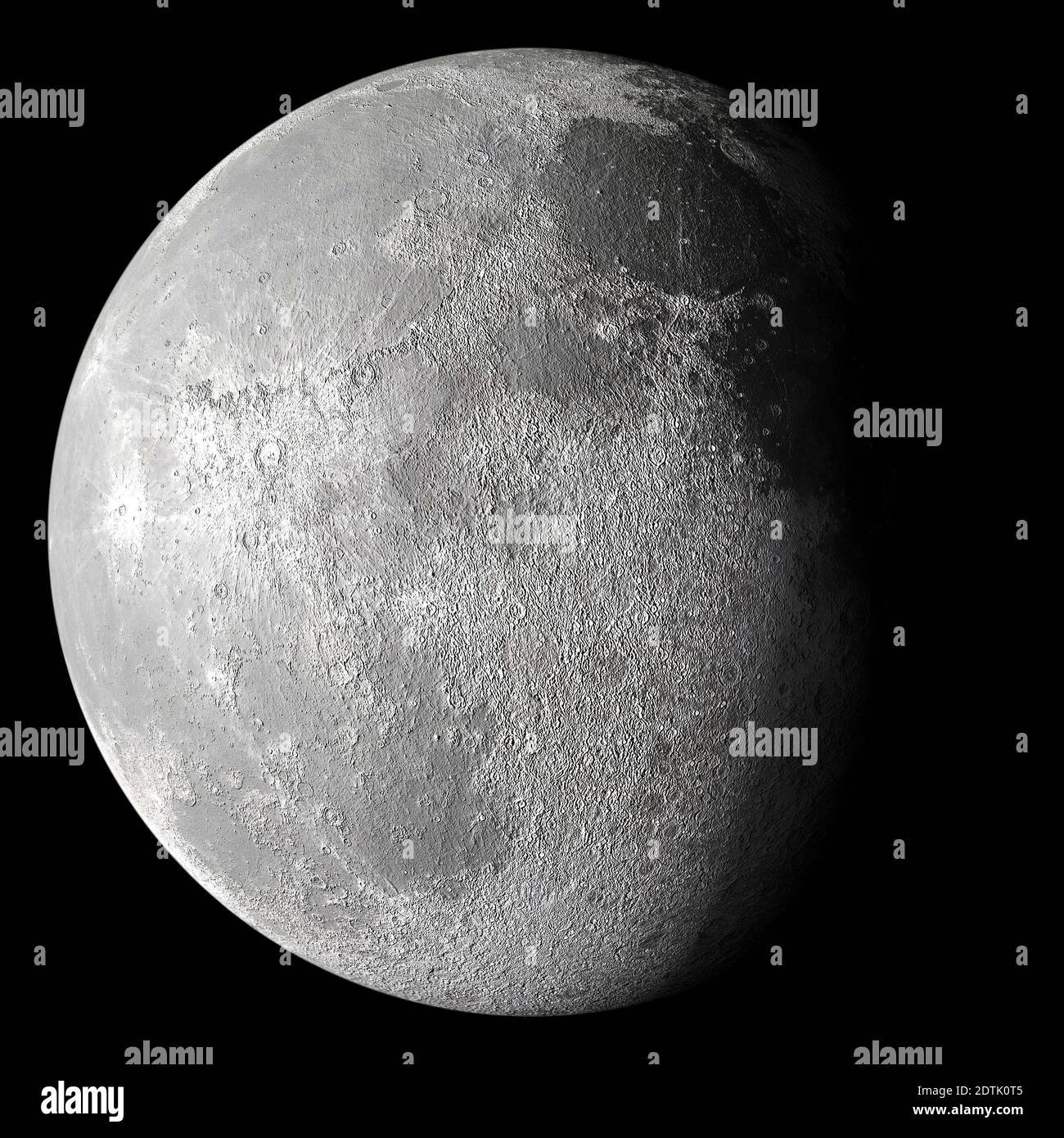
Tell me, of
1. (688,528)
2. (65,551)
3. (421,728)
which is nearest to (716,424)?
(688,528)

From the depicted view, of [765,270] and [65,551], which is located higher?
[765,270]

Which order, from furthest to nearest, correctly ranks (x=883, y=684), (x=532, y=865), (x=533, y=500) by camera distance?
(x=883, y=684)
(x=532, y=865)
(x=533, y=500)

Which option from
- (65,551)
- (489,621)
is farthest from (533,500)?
(65,551)

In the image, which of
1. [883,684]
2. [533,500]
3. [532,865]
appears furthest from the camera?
[883,684]

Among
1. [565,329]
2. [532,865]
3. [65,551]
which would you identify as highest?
[565,329]

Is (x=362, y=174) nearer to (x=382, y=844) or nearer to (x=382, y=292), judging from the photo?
(x=382, y=292)

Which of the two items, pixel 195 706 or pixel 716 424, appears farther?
pixel 195 706
